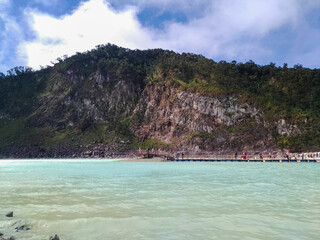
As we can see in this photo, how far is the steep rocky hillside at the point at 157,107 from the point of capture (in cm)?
8272

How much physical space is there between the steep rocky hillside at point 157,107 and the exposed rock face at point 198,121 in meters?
0.30

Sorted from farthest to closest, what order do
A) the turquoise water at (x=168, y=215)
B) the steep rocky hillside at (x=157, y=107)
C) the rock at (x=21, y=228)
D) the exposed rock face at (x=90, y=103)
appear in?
the exposed rock face at (x=90, y=103), the steep rocky hillside at (x=157, y=107), the rock at (x=21, y=228), the turquoise water at (x=168, y=215)

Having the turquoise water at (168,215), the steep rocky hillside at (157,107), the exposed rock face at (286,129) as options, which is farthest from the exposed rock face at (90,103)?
the turquoise water at (168,215)

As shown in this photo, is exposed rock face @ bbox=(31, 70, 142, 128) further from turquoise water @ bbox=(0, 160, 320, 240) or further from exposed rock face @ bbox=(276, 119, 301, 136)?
turquoise water @ bbox=(0, 160, 320, 240)

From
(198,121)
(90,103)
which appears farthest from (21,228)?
(90,103)

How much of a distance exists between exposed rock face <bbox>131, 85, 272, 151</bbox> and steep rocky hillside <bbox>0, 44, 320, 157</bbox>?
30cm

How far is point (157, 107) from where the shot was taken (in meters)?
106

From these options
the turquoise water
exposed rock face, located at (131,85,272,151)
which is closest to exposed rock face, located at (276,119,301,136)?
exposed rock face, located at (131,85,272,151)

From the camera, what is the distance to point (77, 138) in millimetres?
107438

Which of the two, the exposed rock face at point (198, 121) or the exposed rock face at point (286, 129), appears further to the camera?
the exposed rock face at point (198, 121)

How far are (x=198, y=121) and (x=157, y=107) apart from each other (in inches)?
820

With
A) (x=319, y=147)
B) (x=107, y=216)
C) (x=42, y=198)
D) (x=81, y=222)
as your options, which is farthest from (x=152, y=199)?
(x=319, y=147)

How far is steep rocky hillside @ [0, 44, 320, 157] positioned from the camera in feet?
271

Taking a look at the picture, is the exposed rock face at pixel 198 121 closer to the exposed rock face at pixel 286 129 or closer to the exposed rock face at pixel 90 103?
the exposed rock face at pixel 286 129
